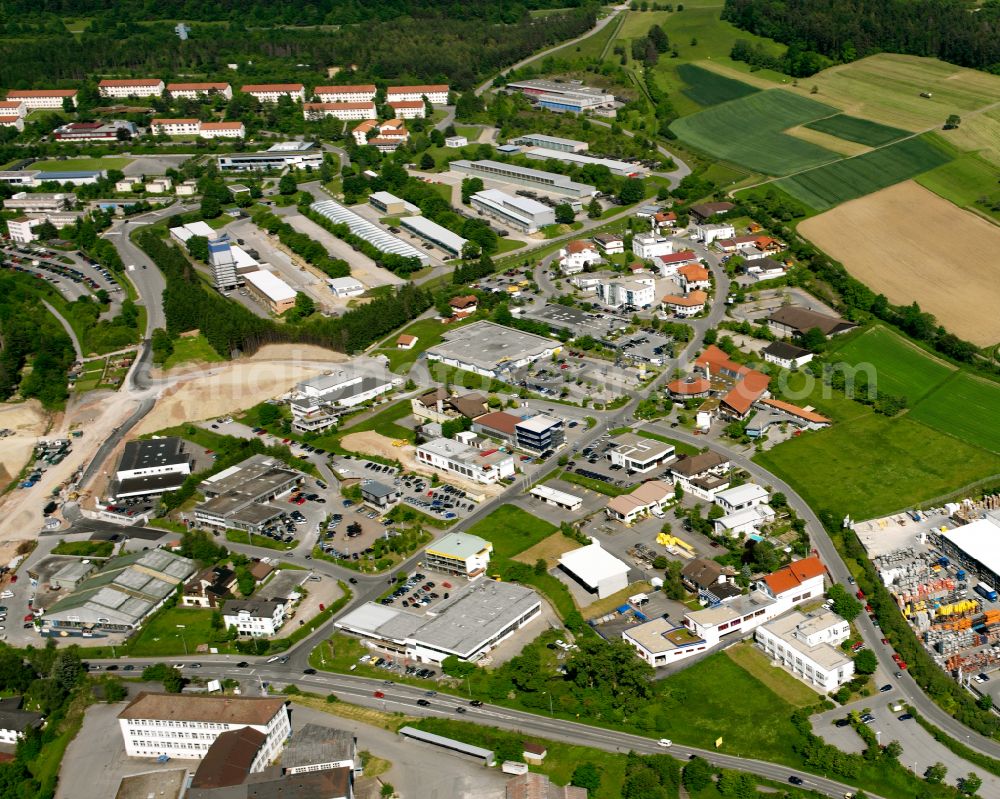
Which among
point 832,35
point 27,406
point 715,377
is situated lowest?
point 27,406

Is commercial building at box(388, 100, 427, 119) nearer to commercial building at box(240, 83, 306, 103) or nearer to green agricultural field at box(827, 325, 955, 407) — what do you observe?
commercial building at box(240, 83, 306, 103)

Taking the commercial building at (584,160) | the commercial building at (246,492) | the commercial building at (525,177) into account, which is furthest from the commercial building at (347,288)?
the commercial building at (584,160)

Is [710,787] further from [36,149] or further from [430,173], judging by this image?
[36,149]

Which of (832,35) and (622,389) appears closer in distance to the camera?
(622,389)

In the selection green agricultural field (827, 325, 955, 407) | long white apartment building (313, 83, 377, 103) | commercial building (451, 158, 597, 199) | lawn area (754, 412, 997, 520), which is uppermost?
long white apartment building (313, 83, 377, 103)


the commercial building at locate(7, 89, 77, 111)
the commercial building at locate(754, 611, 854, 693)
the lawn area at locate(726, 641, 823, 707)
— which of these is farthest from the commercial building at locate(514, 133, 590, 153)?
the lawn area at locate(726, 641, 823, 707)

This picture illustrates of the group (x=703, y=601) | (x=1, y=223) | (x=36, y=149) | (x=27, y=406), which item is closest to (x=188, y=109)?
(x=36, y=149)

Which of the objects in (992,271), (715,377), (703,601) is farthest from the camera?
(992,271)

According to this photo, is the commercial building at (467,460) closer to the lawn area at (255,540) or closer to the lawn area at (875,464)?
the lawn area at (255,540)
